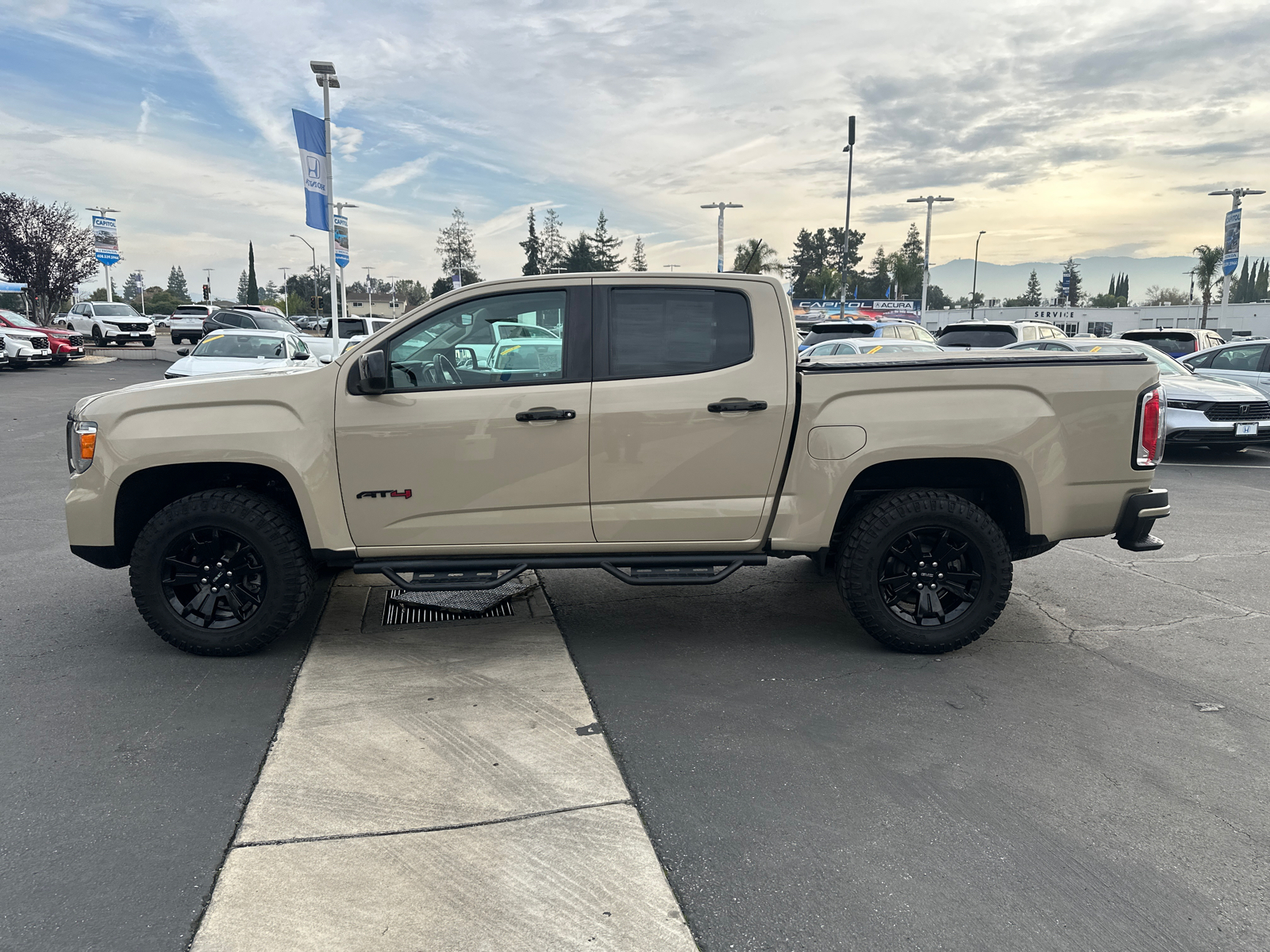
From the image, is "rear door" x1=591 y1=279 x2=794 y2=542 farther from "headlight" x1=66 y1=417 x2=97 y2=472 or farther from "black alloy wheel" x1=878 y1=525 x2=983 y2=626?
"headlight" x1=66 y1=417 x2=97 y2=472

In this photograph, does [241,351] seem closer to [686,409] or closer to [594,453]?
[594,453]

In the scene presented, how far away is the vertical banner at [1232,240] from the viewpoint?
3534cm

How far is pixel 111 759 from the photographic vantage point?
3461 millimetres

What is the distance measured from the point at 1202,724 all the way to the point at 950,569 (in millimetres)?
1273

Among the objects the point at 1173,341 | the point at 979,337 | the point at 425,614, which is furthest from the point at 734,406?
the point at 1173,341

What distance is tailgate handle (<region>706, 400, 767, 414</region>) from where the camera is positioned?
4344 millimetres

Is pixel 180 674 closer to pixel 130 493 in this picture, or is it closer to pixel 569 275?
pixel 130 493

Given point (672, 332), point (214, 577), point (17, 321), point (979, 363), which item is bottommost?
point (214, 577)

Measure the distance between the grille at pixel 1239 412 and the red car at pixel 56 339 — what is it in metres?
29.4

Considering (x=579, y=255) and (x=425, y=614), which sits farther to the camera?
(x=579, y=255)

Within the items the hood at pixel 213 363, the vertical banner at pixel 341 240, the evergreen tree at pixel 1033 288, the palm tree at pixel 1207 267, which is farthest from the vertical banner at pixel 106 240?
the evergreen tree at pixel 1033 288

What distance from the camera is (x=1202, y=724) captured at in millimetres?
3881

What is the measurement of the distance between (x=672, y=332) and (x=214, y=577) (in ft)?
8.76

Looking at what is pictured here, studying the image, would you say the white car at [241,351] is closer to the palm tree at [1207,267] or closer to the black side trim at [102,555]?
the black side trim at [102,555]
